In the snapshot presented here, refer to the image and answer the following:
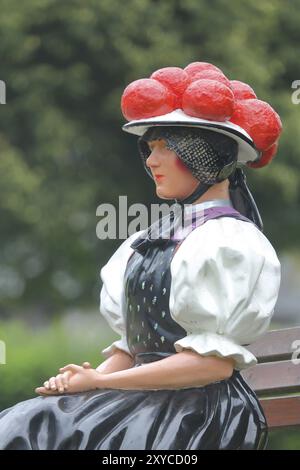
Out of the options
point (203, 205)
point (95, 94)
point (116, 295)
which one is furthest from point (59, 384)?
point (95, 94)

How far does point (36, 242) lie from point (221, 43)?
2.43m

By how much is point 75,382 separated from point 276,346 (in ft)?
3.76

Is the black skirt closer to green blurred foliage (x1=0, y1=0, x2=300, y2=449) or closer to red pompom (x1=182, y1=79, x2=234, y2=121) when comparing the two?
red pompom (x1=182, y1=79, x2=234, y2=121)

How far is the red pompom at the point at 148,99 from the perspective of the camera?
396 cm

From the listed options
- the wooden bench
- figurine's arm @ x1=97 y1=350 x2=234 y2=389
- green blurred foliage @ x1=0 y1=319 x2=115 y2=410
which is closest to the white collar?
figurine's arm @ x1=97 y1=350 x2=234 y2=389

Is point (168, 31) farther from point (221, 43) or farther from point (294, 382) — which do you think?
point (294, 382)

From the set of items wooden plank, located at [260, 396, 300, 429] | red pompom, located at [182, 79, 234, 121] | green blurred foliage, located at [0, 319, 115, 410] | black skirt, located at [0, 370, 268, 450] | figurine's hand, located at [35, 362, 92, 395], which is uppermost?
red pompom, located at [182, 79, 234, 121]

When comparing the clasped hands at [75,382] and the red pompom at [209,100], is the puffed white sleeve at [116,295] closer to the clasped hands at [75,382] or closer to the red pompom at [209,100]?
the clasped hands at [75,382]

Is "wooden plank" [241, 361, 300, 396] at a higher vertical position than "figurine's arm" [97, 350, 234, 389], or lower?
lower

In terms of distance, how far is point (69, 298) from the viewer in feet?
43.8

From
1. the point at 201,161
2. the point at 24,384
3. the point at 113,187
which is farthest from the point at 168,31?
the point at 201,161

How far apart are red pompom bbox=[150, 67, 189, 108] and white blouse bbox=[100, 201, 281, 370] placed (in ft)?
1.33

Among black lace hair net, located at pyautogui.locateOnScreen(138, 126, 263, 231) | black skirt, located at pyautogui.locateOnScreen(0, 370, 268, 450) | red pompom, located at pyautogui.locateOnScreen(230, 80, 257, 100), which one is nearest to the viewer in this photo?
black skirt, located at pyautogui.locateOnScreen(0, 370, 268, 450)

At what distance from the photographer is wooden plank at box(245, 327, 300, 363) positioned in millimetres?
4766
